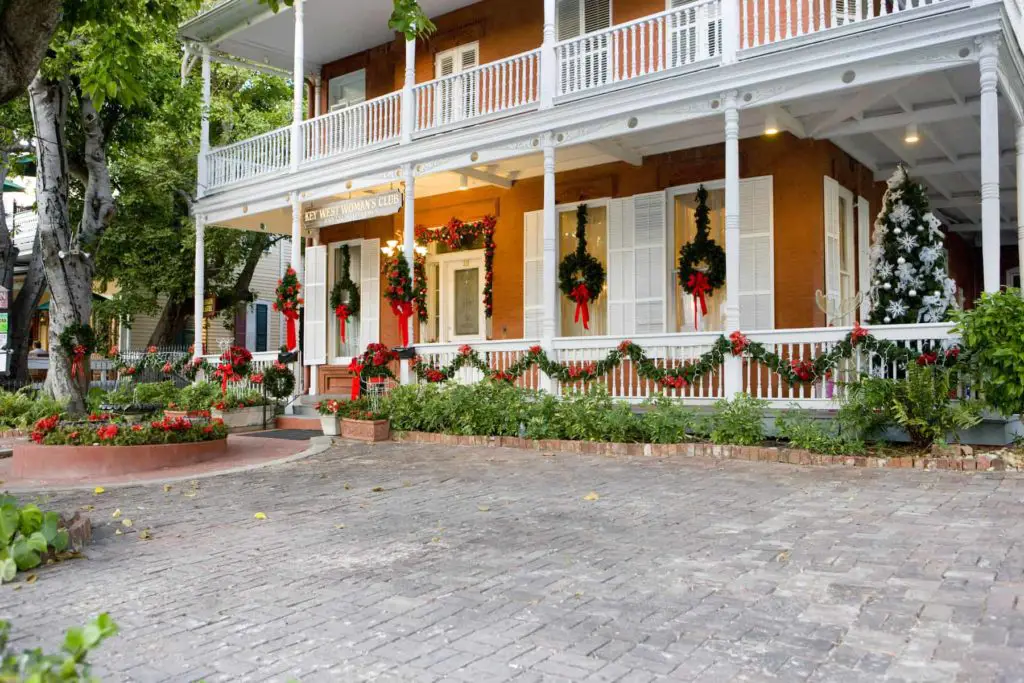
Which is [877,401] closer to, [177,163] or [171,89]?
[171,89]

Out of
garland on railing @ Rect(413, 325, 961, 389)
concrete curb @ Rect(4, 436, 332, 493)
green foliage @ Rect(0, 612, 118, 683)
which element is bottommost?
concrete curb @ Rect(4, 436, 332, 493)

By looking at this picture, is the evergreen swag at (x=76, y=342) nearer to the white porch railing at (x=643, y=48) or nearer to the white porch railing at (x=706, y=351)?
the white porch railing at (x=706, y=351)

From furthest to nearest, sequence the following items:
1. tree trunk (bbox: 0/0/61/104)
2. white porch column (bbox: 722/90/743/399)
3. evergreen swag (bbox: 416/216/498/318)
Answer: evergreen swag (bbox: 416/216/498/318) → white porch column (bbox: 722/90/743/399) → tree trunk (bbox: 0/0/61/104)

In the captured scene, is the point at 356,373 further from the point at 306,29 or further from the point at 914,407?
the point at 914,407

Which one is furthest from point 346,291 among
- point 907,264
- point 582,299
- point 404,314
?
point 907,264

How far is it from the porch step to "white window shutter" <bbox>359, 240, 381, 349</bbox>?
285 centimetres

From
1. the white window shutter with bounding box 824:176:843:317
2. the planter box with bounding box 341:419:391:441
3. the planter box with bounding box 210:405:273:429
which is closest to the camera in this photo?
the planter box with bounding box 341:419:391:441

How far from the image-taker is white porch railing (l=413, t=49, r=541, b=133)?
11.6 m

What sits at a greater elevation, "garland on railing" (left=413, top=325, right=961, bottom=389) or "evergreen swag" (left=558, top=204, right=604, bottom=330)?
"evergreen swag" (left=558, top=204, right=604, bottom=330)

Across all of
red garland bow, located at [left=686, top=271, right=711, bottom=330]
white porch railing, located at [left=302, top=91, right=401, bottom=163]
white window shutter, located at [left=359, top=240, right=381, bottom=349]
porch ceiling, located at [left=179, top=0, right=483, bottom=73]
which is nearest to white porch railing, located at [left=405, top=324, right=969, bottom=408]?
red garland bow, located at [left=686, top=271, right=711, bottom=330]

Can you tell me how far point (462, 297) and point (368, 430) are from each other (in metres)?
4.66

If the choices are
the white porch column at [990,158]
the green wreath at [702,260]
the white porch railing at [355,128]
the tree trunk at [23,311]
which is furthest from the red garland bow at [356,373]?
the tree trunk at [23,311]

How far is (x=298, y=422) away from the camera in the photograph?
1293 cm

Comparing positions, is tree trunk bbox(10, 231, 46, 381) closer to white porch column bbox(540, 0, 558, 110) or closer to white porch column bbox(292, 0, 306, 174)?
white porch column bbox(292, 0, 306, 174)
